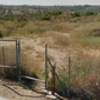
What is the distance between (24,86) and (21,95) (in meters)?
0.72

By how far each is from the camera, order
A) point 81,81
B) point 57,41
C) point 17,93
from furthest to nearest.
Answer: point 57,41
point 17,93
point 81,81

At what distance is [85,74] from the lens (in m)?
5.61

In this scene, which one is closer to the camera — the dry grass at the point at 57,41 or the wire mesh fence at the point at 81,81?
the wire mesh fence at the point at 81,81

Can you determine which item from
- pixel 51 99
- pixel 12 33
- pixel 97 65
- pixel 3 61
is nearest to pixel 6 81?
pixel 3 61

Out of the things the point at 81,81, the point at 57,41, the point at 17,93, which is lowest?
the point at 17,93

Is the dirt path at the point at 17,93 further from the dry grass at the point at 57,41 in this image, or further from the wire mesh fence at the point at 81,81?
the dry grass at the point at 57,41

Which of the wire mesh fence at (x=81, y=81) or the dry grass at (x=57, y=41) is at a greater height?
the dry grass at (x=57, y=41)

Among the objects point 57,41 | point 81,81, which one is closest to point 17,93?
point 81,81

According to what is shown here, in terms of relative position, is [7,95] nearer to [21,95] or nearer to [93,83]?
[21,95]

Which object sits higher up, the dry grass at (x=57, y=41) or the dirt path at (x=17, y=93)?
the dry grass at (x=57, y=41)

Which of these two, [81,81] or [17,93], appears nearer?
[81,81]

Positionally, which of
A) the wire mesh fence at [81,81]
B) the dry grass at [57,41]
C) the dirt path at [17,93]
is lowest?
the dirt path at [17,93]

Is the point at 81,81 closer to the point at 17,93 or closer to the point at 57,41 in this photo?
the point at 17,93

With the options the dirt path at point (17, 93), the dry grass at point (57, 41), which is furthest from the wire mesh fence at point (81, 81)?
the dry grass at point (57, 41)
